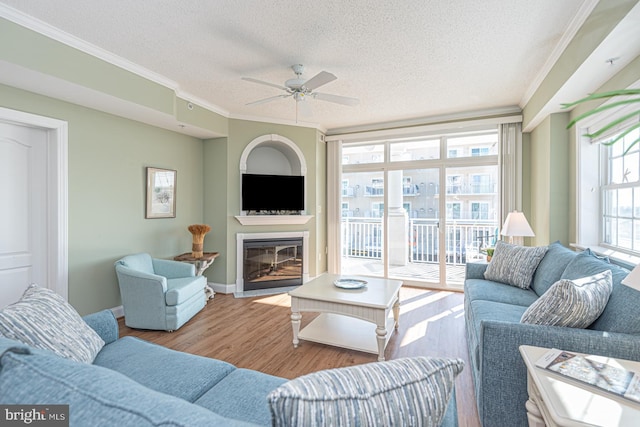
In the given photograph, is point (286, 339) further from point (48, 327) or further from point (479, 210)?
point (479, 210)

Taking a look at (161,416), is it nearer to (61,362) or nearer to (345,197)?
(61,362)

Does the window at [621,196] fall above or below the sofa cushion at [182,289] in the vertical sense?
above

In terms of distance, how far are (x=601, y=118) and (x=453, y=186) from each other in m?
1.98

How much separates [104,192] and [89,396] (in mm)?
3361

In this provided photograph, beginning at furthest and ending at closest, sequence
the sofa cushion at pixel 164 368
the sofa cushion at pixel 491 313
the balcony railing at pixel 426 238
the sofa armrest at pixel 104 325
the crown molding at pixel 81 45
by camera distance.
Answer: the balcony railing at pixel 426 238 → the crown molding at pixel 81 45 → the sofa cushion at pixel 491 313 → the sofa armrest at pixel 104 325 → the sofa cushion at pixel 164 368

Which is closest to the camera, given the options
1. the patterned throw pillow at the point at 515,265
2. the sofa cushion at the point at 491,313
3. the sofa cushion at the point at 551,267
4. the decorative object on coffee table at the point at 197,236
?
the sofa cushion at the point at 491,313

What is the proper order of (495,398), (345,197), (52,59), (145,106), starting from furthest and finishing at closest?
1. (345,197)
2. (145,106)
3. (52,59)
4. (495,398)

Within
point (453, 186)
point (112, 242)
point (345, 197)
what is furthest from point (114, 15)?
point (453, 186)

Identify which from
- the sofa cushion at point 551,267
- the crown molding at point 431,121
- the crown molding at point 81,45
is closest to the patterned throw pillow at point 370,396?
the sofa cushion at point 551,267

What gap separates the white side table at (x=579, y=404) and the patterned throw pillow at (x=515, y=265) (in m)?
1.70

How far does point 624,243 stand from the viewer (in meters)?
2.54

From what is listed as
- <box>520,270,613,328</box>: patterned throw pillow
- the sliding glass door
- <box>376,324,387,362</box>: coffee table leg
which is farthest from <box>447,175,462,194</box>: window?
<box>520,270,613,328</box>: patterned throw pillow

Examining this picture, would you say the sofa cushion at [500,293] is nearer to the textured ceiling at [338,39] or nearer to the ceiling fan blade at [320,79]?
the textured ceiling at [338,39]

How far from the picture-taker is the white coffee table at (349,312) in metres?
2.41
